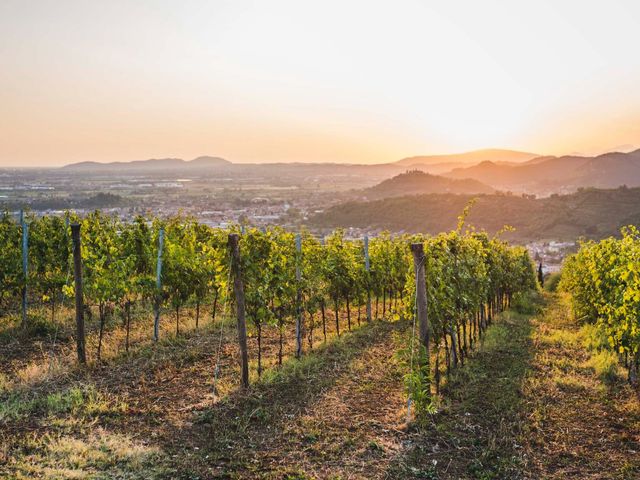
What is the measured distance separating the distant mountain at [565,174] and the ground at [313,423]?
165836mm

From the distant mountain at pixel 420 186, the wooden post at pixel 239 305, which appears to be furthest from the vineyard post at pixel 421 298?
the distant mountain at pixel 420 186

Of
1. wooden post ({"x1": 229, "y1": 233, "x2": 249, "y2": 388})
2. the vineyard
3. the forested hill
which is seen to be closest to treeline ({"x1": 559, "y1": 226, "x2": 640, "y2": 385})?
the vineyard

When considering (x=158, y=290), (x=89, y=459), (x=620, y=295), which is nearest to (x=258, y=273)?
(x=158, y=290)

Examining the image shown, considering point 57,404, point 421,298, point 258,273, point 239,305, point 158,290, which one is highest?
point 258,273

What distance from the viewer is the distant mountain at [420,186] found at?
389 feet

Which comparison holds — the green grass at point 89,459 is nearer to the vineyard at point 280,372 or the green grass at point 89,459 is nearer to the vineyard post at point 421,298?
the vineyard at point 280,372

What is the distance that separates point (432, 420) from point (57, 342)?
801 cm

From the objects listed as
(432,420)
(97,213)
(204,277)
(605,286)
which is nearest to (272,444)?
(432,420)

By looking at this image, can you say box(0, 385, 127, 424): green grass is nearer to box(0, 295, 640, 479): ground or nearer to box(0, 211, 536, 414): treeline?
box(0, 295, 640, 479): ground

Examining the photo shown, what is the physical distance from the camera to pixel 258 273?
337 inches

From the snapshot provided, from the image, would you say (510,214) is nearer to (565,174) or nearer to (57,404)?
(57,404)

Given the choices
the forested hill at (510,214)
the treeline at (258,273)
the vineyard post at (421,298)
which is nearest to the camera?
the vineyard post at (421,298)

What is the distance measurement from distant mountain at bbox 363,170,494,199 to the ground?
11096 centimetres

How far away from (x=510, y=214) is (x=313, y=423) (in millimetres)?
82015
